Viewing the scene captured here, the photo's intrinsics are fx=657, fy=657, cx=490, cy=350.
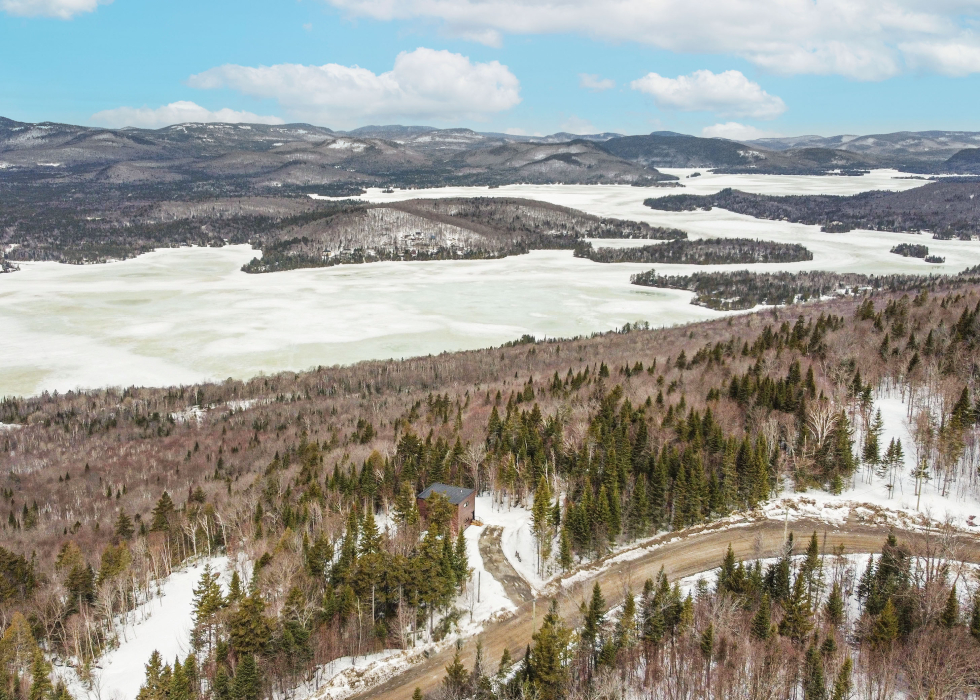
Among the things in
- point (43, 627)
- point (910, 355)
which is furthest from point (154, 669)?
point (910, 355)

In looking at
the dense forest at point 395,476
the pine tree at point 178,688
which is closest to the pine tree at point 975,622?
the dense forest at point 395,476

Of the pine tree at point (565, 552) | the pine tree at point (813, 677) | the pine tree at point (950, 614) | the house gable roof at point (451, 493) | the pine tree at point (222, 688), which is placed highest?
the pine tree at point (950, 614)

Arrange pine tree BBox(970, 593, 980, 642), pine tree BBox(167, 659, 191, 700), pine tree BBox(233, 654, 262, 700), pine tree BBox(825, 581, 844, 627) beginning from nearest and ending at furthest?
1. pine tree BBox(970, 593, 980, 642)
2. pine tree BBox(167, 659, 191, 700)
3. pine tree BBox(233, 654, 262, 700)
4. pine tree BBox(825, 581, 844, 627)

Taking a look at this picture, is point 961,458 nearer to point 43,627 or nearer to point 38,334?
point 43,627

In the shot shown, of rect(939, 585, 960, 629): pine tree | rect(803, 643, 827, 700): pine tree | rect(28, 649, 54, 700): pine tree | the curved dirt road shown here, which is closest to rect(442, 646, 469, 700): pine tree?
the curved dirt road

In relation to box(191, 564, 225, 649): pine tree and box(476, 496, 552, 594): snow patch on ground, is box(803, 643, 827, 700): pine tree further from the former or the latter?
box(191, 564, 225, 649): pine tree

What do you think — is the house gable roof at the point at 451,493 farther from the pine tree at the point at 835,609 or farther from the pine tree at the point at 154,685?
the pine tree at the point at 835,609
